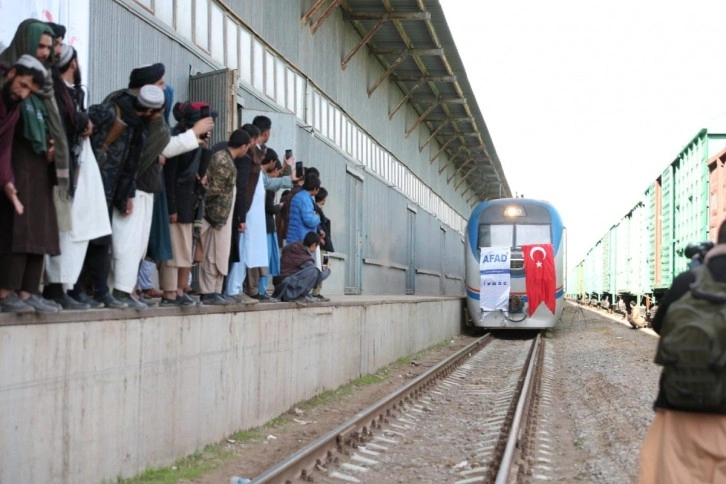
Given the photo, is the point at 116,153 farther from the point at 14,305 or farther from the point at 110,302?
the point at 14,305

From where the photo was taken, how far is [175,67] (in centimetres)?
1116

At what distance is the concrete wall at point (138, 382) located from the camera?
4352mm

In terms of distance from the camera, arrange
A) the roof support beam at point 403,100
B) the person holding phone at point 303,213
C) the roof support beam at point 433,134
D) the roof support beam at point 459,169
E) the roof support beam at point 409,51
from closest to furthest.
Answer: the person holding phone at point 303,213, the roof support beam at point 409,51, the roof support beam at point 403,100, the roof support beam at point 433,134, the roof support beam at point 459,169

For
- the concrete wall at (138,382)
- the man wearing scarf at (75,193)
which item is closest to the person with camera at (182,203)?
the concrete wall at (138,382)

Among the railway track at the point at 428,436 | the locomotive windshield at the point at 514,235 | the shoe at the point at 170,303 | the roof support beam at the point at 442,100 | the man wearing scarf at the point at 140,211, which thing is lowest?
the railway track at the point at 428,436

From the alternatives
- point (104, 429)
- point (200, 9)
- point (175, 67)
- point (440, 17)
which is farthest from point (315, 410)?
point (440, 17)

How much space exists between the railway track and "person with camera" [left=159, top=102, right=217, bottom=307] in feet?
5.10

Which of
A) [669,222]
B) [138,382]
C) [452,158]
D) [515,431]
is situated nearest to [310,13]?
[669,222]

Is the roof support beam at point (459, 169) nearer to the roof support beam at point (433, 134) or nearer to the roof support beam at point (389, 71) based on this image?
the roof support beam at point (433, 134)

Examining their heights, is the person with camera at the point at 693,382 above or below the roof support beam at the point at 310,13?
below

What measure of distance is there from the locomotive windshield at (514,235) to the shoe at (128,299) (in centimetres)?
1475

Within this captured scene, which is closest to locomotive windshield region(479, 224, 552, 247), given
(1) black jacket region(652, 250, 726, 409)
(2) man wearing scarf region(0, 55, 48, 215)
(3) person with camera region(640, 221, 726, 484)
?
(2) man wearing scarf region(0, 55, 48, 215)

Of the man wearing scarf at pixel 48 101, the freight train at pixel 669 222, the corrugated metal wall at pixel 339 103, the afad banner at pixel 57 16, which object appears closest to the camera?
the man wearing scarf at pixel 48 101

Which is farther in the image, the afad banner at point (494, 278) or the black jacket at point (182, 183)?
the afad banner at point (494, 278)
